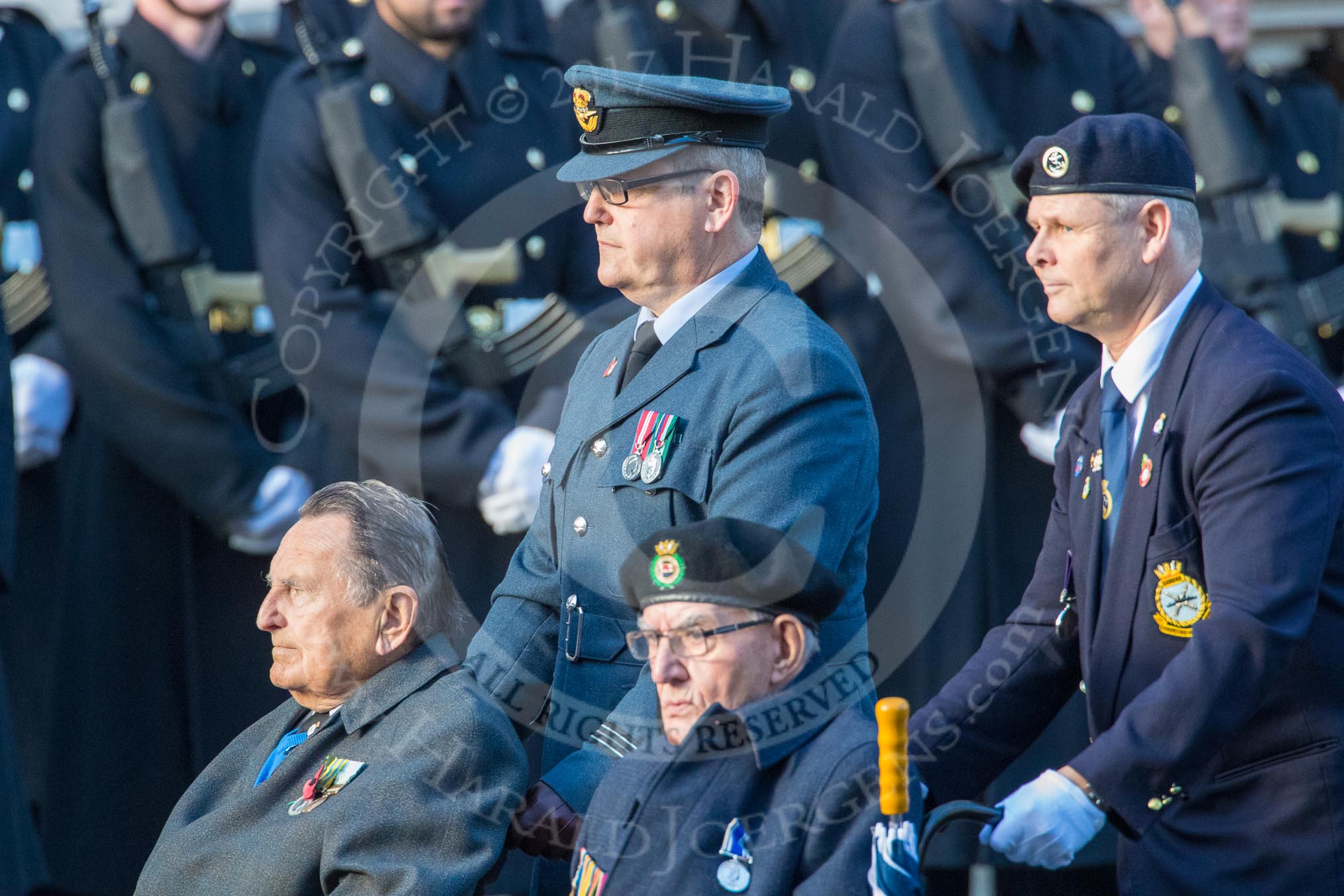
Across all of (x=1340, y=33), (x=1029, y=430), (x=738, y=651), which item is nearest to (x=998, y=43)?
(x=1029, y=430)

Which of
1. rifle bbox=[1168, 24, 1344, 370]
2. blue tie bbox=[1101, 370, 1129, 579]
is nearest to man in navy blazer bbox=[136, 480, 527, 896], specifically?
blue tie bbox=[1101, 370, 1129, 579]

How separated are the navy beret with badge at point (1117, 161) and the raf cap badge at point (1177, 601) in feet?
1.86

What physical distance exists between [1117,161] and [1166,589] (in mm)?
645

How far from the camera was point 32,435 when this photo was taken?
5184 mm

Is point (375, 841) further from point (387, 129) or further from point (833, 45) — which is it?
point (833, 45)

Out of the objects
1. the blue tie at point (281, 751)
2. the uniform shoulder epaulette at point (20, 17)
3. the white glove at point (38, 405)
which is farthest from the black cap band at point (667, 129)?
the uniform shoulder epaulette at point (20, 17)

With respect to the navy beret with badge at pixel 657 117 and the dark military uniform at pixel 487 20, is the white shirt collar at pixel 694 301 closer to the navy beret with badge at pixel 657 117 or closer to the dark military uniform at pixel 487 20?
the navy beret with badge at pixel 657 117

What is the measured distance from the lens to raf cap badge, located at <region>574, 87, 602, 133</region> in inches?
123

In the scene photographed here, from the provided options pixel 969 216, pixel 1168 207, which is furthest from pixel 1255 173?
pixel 1168 207

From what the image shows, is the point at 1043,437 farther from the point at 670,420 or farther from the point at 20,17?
the point at 20,17

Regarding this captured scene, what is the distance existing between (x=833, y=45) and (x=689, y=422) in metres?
2.62

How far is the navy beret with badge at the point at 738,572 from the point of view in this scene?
8.46ft

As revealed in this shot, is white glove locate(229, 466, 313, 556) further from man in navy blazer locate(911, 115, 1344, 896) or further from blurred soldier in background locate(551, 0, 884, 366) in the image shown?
man in navy blazer locate(911, 115, 1344, 896)

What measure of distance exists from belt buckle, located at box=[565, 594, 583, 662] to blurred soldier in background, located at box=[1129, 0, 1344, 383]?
3.19m
